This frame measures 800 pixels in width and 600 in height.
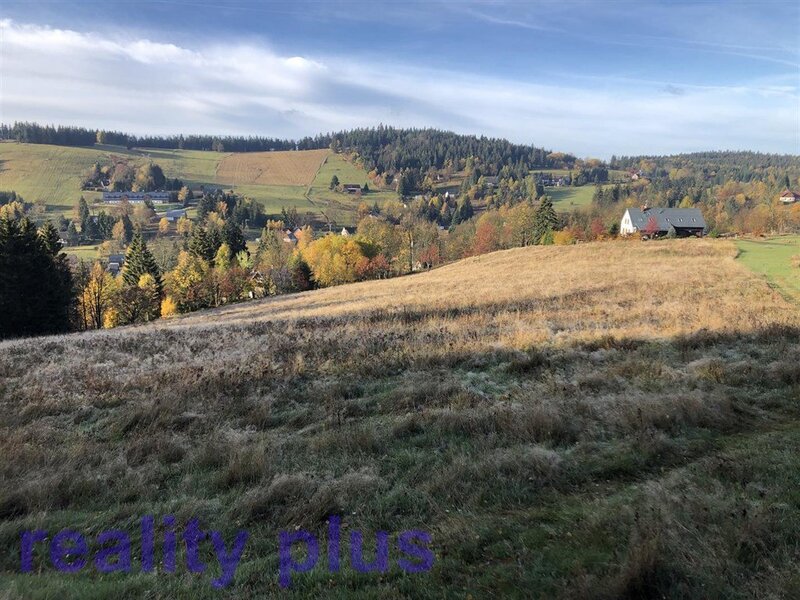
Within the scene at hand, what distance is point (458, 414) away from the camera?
765cm

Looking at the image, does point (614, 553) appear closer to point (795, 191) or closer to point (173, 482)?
point (173, 482)

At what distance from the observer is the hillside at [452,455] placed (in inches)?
153

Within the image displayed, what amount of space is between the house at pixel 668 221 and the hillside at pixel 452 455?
79.5m

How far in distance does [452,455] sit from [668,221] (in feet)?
311

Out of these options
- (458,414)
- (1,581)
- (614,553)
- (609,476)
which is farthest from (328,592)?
(458,414)

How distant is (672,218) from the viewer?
283 feet

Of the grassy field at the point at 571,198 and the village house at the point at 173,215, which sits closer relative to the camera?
the village house at the point at 173,215

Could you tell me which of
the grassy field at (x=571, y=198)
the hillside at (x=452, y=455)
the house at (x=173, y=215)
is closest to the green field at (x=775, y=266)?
the hillside at (x=452, y=455)

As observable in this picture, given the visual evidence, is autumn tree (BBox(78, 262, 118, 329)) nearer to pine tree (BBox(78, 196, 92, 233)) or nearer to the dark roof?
pine tree (BBox(78, 196, 92, 233))

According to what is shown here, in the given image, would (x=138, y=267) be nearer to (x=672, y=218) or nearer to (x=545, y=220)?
(x=545, y=220)

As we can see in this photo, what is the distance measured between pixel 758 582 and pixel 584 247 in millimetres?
51621

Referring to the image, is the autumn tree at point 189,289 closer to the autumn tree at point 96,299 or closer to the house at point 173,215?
the autumn tree at point 96,299

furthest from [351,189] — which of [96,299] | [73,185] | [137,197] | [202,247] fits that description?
[96,299]

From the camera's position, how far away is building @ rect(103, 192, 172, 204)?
16550cm
